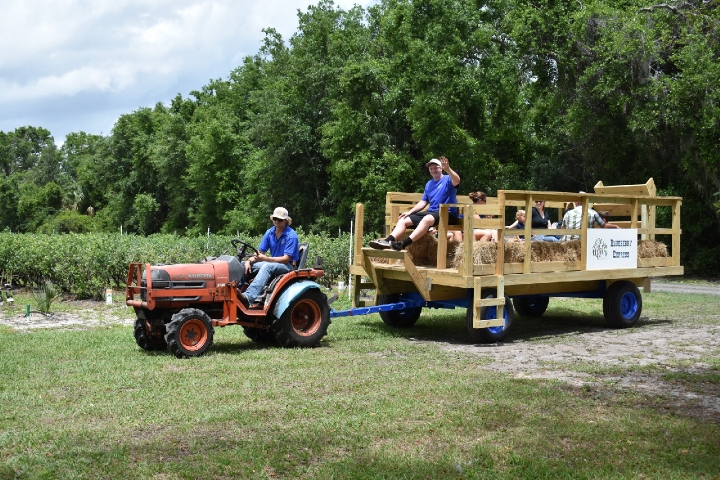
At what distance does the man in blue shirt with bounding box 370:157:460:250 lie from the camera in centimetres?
1095

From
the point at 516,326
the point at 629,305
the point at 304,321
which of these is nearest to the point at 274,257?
the point at 304,321

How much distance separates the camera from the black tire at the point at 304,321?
994cm

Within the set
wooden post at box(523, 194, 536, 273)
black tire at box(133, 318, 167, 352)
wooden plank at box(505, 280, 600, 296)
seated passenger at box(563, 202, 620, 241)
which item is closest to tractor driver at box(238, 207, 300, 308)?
black tire at box(133, 318, 167, 352)

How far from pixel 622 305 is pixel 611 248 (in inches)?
48.3

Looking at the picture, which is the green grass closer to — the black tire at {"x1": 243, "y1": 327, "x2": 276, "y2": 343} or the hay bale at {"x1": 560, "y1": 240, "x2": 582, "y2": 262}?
the black tire at {"x1": 243, "y1": 327, "x2": 276, "y2": 343}

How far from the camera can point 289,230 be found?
1037 cm

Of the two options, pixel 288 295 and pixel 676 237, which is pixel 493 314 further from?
pixel 676 237

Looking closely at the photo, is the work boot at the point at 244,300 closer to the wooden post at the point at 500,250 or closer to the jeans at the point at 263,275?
the jeans at the point at 263,275

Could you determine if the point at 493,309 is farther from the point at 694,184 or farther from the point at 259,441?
the point at 694,184

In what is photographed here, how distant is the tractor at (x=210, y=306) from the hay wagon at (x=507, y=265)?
0.79m

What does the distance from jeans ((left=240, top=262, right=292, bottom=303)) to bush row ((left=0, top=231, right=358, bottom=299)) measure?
18.8 feet

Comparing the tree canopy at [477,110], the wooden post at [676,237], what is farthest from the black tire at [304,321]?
the tree canopy at [477,110]

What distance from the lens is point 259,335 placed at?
10.6 meters

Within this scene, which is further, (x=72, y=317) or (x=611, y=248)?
(x=72, y=317)
